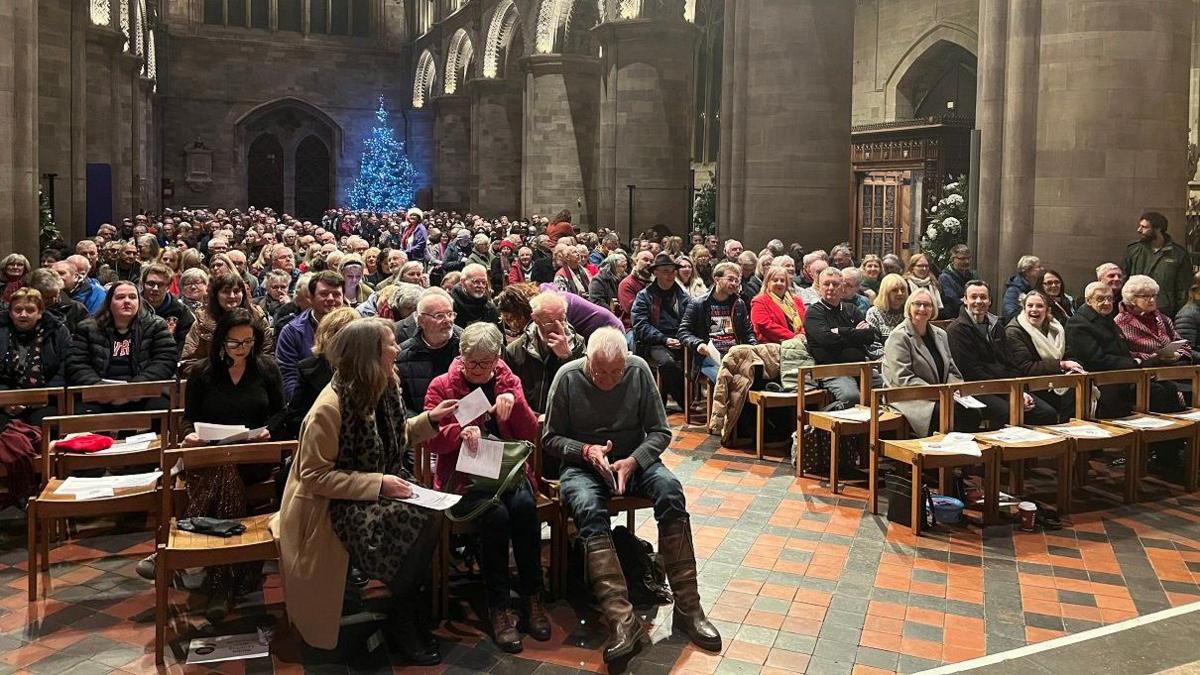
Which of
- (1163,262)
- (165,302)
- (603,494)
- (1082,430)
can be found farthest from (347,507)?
(1163,262)

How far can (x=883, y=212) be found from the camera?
62.5 ft

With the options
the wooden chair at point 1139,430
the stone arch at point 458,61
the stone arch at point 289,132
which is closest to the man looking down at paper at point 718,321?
the wooden chair at point 1139,430

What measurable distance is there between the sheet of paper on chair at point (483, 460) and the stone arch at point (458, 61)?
106 feet

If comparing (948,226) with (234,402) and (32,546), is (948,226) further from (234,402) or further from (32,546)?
(32,546)

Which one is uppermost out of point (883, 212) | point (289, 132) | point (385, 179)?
point (289, 132)

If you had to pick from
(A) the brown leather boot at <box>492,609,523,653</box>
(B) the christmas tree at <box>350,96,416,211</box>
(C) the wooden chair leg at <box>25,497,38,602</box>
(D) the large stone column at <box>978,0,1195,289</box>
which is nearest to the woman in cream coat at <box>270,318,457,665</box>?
(A) the brown leather boot at <box>492,609,523,653</box>

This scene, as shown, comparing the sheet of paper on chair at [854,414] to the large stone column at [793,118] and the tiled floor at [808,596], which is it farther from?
the large stone column at [793,118]

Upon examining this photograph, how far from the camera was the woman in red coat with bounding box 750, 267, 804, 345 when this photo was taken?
29.3 ft

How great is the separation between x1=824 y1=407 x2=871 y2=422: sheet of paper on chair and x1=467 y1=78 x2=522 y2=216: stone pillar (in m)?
24.7

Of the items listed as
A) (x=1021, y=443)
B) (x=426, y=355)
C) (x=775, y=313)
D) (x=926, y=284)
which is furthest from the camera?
(x=926, y=284)

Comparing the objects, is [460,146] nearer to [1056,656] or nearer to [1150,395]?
[1150,395]

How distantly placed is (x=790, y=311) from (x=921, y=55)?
13884mm

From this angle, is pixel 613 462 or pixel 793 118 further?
pixel 793 118

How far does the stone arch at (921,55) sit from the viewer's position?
2012 cm
